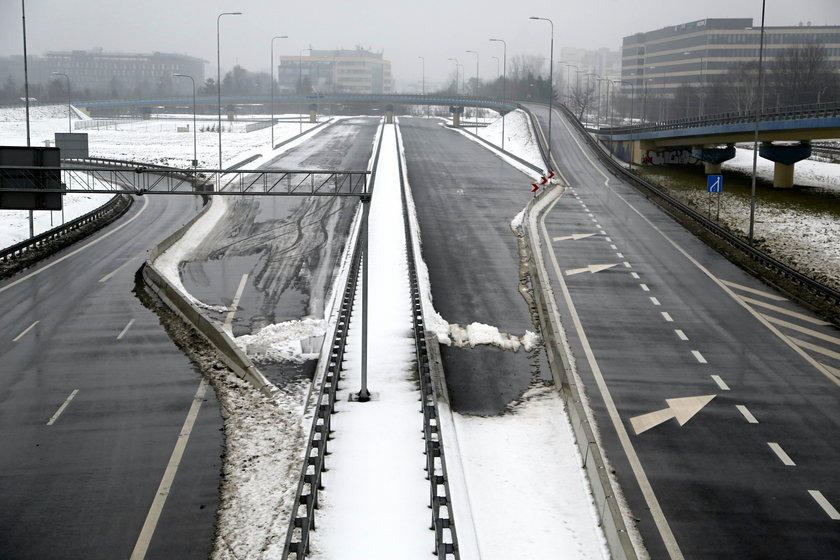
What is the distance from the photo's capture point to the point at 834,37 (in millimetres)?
184500

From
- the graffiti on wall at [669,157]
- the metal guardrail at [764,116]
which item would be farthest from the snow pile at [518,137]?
the graffiti on wall at [669,157]

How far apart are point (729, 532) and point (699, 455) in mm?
3640

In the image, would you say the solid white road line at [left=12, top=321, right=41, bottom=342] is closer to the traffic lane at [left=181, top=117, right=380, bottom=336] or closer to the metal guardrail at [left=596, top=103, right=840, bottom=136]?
the traffic lane at [left=181, top=117, right=380, bottom=336]

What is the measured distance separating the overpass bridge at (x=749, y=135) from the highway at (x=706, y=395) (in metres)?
23.9

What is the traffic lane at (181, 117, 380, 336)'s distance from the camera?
34463mm

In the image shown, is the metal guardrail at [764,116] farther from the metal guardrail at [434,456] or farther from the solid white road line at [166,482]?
the solid white road line at [166,482]

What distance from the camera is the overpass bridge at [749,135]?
61.6 metres

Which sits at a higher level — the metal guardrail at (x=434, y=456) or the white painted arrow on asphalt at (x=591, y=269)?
the white painted arrow on asphalt at (x=591, y=269)

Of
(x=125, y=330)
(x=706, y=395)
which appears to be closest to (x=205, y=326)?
(x=125, y=330)

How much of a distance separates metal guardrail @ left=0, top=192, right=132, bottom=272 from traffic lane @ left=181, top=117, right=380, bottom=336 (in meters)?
7.85

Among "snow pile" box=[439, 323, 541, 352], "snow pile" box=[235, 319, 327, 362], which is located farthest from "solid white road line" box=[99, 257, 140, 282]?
"snow pile" box=[439, 323, 541, 352]

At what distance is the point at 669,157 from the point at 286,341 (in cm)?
7094

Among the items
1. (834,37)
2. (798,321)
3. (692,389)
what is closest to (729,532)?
(692,389)

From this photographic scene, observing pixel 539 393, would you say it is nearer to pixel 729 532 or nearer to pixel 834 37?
pixel 729 532
